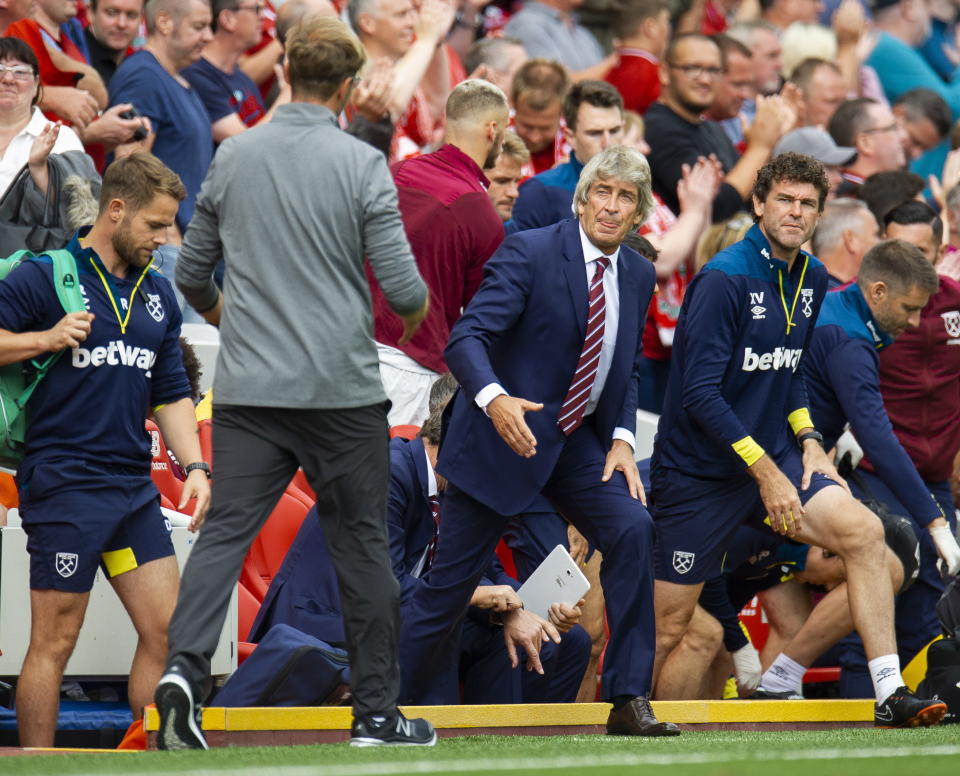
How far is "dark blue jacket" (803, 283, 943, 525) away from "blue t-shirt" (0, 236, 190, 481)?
316cm

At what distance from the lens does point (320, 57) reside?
5422 millimetres

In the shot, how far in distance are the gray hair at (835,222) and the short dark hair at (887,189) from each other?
0.56m

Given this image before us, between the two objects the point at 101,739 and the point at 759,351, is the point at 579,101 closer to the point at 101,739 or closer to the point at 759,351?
the point at 759,351

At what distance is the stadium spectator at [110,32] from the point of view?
31.9ft

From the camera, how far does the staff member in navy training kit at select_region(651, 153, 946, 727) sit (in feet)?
23.2

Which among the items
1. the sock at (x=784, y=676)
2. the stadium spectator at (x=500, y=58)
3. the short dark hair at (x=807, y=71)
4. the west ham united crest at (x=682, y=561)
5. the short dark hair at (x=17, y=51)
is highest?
the short dark hair at (x=17, y=51)

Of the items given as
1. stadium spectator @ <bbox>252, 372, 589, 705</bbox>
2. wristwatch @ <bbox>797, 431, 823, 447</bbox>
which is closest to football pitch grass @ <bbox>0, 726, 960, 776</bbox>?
stadium spectator @ <bbox>252, 372, 589, 705</bbox>

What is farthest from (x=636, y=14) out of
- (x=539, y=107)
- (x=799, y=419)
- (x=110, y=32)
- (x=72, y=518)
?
(x=72, y=518)

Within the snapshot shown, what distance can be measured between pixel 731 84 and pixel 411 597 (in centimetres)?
710

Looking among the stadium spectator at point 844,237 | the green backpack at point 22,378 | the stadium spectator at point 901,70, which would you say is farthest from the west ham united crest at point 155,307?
the stadium spectator at point 901,70

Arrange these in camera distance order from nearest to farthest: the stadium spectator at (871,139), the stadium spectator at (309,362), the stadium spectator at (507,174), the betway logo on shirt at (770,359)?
the stadium spectator at (309,362), the betway logo on shirt at (770,359), the stadium spectator at (507,174), the stadium spectator at (871,139)

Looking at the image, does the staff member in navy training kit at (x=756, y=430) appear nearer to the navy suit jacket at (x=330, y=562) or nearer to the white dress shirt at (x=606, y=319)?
the white dress shirt at (x=606, y=319)

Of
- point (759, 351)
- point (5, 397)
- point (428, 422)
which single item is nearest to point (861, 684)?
point (759, 351)

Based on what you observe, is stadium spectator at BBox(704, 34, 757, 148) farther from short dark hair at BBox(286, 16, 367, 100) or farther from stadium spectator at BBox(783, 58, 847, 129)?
short dark hair at BBox(286, 16, 367, 100)
